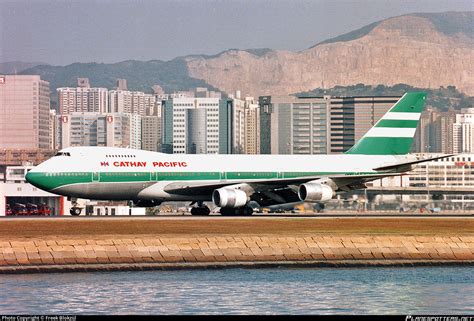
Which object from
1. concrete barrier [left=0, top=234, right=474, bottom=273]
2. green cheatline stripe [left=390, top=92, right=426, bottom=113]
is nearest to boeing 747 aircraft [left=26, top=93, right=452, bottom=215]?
green cheatline stripe [left=390, top=92, right=426, bottom=113]

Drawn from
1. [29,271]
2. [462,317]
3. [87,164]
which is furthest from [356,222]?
[462,317]

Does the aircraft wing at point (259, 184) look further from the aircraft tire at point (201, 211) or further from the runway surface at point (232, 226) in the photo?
the aircraft tire at point (201, 211)

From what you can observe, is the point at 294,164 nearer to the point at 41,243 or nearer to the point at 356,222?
the point at 356,222

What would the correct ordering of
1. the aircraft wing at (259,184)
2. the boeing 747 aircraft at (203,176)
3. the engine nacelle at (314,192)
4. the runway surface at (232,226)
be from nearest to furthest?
the runway surface at (232,226) → the boeing 747 aircraft at (203,176) → the aircraft wing at (259,184) → the engine nacelle at (314,192)

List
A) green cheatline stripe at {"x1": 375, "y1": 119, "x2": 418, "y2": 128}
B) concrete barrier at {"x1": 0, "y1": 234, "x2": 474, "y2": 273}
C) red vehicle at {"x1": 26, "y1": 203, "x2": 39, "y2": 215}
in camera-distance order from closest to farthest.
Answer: concrete barrier at {"x1": 0, "y1": 234, "x2": 474, "y2": 273}, green cheatline stripe at {"x1": 375, "y1": 119, "x2": 418, "y2": 128}, red vehicle at {"x1": 26, "y1": 203, "x2": 39, "y2": 215}

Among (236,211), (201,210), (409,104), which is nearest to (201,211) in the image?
(201,210)

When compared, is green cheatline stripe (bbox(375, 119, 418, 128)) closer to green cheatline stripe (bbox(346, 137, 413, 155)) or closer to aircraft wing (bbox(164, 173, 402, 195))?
green cheatline stripe (bbox(346, 137, 413, 155))

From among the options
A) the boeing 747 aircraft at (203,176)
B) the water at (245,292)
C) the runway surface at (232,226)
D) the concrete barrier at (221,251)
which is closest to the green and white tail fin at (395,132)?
the boeing 747 aircraft at (203,176)
